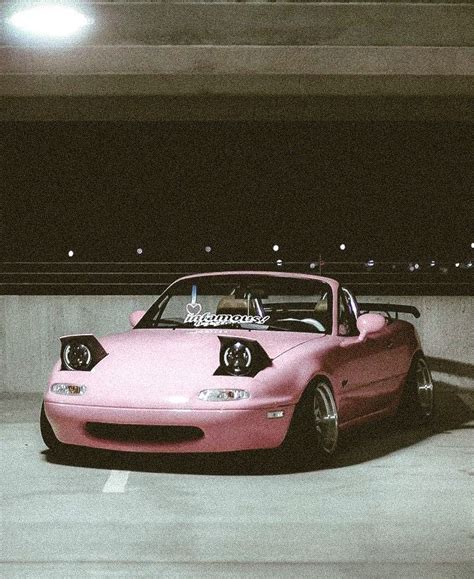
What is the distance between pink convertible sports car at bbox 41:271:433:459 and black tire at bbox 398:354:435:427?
0.60 meters

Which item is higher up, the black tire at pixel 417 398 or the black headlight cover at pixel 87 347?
the black headlight cover at pixel 87 347

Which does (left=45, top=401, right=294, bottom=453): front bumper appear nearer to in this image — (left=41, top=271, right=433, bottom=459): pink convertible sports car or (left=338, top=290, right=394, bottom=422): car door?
(left=41, top=271, right=433, bottom=459): pink convertible sports car

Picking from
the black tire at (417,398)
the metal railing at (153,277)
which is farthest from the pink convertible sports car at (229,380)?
the metal railing at (153,277)

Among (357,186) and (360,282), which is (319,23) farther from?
(357,186)

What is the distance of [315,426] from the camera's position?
25.3 feet

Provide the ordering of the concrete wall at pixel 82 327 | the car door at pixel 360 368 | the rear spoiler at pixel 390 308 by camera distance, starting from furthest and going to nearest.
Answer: the concrete wall at pixel 82 327 < the rear spoiler at pixel 390 308 < the car door at pixel 360 368

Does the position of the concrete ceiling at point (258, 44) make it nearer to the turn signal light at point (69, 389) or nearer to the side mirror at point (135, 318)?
the side mirror at point (135, 318)

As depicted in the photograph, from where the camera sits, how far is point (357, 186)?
40.7 metres

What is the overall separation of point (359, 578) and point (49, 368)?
7824 mm

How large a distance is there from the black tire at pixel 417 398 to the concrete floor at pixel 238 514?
0.73 m

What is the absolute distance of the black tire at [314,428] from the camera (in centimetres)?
760

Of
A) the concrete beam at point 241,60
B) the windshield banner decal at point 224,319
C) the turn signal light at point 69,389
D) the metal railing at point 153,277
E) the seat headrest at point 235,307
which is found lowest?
the turn signal light at point 69,389

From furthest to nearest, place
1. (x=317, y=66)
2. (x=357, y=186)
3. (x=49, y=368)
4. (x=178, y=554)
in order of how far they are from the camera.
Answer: (x=357, y=186)
(x=49, y=368)
(x=317, y=66)
(x=178, y=554)

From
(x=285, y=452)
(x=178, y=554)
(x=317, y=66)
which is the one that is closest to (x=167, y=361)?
(x=285, y=452)
